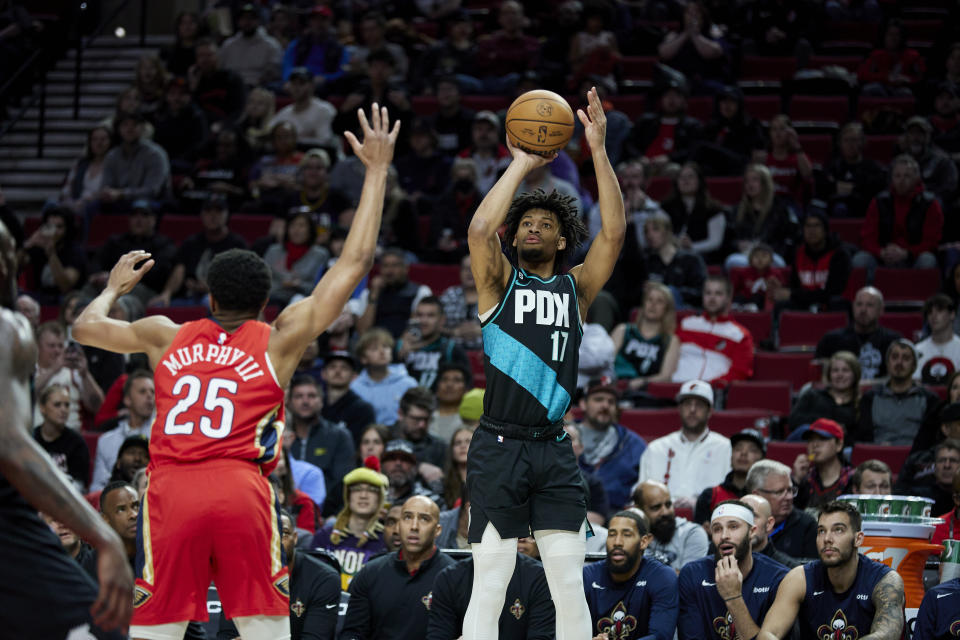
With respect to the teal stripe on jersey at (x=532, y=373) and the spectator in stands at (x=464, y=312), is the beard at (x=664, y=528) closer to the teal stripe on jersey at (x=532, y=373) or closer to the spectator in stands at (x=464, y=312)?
the teal stripe on jersey at (x=532, y=373)

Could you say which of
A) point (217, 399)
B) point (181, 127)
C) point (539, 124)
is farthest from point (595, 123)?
point (181, 127)

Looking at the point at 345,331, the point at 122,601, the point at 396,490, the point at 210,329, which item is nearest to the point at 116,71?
the point at 345,331

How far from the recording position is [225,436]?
5113 mm

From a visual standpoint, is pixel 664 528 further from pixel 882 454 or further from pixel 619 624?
pixel 882 454

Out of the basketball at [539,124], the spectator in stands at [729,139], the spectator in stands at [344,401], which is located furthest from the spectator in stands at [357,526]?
the spectator in stands at [729,139]

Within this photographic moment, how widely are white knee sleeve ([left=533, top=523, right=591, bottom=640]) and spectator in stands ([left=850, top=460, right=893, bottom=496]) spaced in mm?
3963

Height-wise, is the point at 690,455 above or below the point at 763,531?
below

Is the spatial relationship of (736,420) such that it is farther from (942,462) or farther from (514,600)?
(514,600)

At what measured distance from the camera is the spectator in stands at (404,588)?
829cm

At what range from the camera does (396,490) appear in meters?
10.0

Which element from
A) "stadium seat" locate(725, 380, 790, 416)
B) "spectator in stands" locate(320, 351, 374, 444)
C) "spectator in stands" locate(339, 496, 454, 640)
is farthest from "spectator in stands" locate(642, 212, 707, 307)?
"spectator in stands" locate(339, 496, 454, 640)

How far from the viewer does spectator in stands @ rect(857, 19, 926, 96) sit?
52.0 feet

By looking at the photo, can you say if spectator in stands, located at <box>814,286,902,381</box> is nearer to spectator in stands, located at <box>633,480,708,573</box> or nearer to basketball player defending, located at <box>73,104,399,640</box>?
spectator in stands, located at <box>633,480,708,573</box>

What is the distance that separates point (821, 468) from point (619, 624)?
256 cm
